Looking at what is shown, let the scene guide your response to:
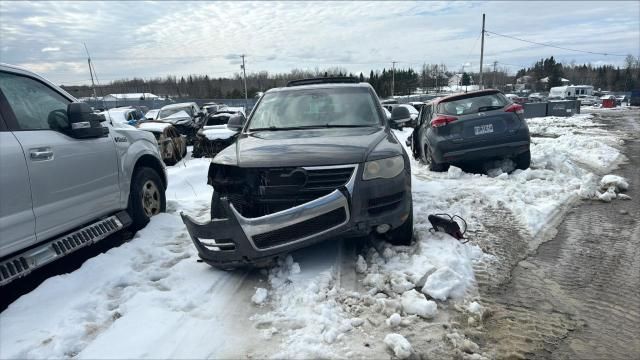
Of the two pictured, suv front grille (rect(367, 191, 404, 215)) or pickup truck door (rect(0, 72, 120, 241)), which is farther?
suv front grille (rect(367, 191, 404, 215))

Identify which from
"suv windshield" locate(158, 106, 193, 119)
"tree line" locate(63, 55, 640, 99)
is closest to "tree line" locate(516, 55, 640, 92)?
"tree line" locate(63, 55, 640, 99)

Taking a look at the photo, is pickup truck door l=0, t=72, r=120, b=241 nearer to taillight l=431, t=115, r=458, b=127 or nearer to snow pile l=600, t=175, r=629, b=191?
taillight l=431, t=115, r=458, b=127

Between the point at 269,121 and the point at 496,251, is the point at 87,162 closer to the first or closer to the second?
the point at 269,121

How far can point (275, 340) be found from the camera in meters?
2.92

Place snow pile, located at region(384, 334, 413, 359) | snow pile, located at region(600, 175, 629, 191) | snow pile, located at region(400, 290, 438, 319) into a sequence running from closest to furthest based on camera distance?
snow pile, located at region(384, 334, 413, 359) → snow pile, located at region(400, 290, 438, 319) → snow pile, located at region(600, 175, 629, 191)

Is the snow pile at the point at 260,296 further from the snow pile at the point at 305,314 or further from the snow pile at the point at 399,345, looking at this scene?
the snow pile at the point at 399,345

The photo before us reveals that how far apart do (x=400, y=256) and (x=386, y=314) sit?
1.03 meters

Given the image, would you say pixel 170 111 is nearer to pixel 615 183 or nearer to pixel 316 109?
pixel 316 109

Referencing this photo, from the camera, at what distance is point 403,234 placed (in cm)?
435

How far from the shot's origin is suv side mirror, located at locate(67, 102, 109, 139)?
13.1ft

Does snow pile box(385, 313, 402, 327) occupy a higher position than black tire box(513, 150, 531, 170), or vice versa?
black tire box(513, 150, 531, 170)

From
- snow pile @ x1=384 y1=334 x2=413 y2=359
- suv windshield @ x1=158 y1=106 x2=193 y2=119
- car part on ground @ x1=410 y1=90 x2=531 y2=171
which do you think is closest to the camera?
snow pile @ x1=384 y1=334 x2=413 y2=359

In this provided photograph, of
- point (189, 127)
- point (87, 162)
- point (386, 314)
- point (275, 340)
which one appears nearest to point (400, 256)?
point (386, 314)

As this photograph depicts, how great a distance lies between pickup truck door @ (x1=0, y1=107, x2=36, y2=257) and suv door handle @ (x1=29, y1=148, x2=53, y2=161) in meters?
0.11
